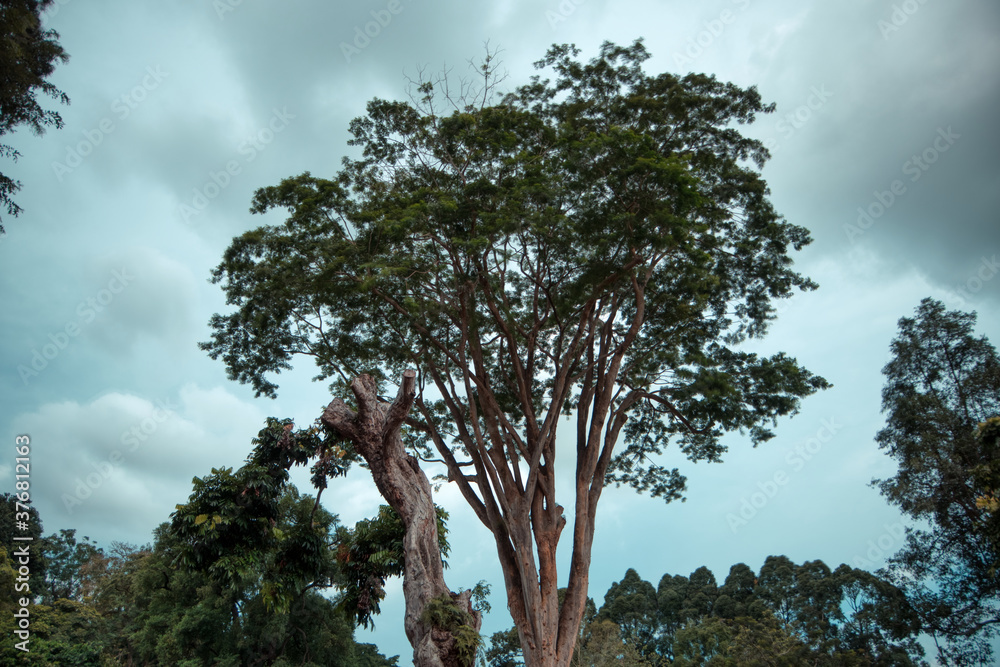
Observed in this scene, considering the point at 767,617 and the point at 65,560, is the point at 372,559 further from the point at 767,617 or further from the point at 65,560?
the point at 65,560

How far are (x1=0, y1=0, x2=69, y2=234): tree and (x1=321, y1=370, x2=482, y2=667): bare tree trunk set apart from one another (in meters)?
6.79

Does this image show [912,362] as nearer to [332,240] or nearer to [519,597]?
[519,597]

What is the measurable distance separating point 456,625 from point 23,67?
10.7 m

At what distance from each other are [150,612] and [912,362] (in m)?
24.2

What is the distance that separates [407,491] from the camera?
812 centimetres

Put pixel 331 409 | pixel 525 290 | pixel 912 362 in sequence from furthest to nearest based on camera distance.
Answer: pixel 912 362, pixel 525 290, pixel 331 409

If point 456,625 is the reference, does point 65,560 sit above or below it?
above

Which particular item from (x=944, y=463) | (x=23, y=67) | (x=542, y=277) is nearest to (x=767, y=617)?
(x=944, y=463)

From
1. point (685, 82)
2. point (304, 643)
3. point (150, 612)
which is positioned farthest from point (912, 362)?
point (150, 612)

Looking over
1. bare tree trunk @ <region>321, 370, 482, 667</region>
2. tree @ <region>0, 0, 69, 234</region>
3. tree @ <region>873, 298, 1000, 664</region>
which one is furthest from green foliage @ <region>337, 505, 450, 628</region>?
tree @ <region>873, 298, 1000, 664</region>

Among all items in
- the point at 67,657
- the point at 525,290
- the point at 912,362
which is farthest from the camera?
the point at 67,657

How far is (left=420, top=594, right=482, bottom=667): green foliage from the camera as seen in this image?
6965mm

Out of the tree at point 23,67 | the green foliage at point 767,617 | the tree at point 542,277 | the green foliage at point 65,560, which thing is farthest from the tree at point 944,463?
the green foliage at point 65,560

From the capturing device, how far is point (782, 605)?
3216 centimetres
